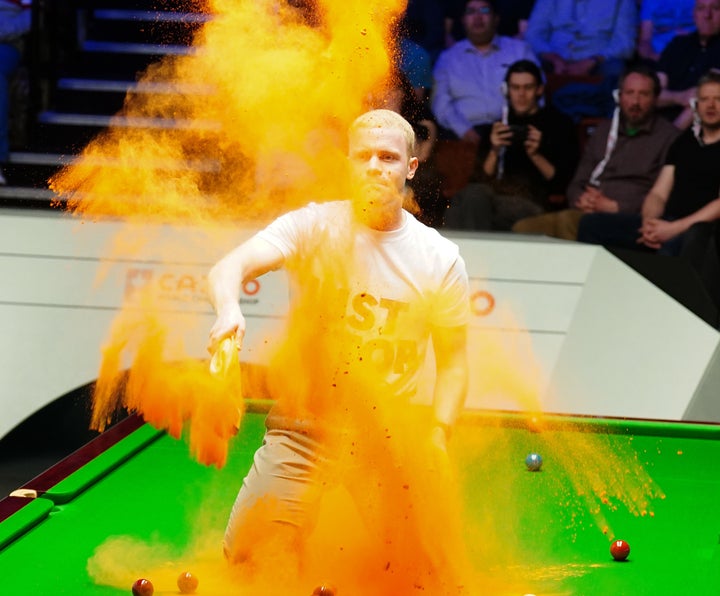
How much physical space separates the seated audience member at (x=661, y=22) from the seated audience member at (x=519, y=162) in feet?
2.70

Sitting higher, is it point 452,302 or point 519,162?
point 452,302

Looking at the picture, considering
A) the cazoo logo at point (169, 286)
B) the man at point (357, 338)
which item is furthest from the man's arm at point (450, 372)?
the cazoo logo at point (169, 286)

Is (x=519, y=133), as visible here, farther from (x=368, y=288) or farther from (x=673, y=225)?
(x=368, y=288)

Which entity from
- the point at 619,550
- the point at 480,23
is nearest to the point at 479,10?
the point at 480,23

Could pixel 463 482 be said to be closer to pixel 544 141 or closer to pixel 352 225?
pixel 352 225

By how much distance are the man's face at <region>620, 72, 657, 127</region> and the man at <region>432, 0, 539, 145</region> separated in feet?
2.02

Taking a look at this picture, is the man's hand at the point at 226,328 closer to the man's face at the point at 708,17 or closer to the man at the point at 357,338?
the man at the point at 357,338

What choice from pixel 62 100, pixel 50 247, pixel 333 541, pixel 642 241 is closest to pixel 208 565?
pixel 333 541

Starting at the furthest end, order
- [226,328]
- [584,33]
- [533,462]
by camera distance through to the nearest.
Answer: [584,33] < [533,462] < [226,328]

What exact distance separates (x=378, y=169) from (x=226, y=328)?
0.61 meters

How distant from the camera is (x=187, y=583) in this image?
274 cm

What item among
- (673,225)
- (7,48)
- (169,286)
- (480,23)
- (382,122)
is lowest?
(169,286)

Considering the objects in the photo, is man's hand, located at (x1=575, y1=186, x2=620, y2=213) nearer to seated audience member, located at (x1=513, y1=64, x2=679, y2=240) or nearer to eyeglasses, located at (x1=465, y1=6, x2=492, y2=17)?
seated audience member, located at (x1=513, y1=64, x2=679, y2=240)

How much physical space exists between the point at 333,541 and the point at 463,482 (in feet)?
2.48
